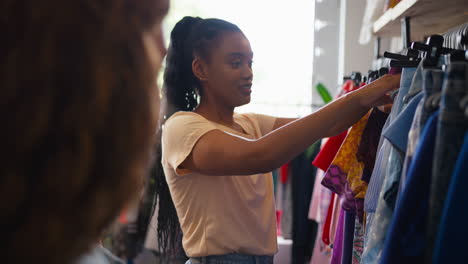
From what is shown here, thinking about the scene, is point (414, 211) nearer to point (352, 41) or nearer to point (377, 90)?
point (377, 90)

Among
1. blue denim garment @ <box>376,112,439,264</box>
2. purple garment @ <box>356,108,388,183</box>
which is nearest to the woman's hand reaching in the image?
purple garment @ <box>356,108,388,183</box>

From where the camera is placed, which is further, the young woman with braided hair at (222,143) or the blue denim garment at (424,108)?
the young woman with braided hair at (222,143)

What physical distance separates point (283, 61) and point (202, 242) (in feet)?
6.51

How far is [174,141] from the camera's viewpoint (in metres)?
1.14

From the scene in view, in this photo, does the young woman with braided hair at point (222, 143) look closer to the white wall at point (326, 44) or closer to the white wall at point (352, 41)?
the white wall at point (352, 41)

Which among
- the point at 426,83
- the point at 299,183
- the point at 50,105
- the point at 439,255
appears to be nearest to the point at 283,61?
the point at 299,183

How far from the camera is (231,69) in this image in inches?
49.1

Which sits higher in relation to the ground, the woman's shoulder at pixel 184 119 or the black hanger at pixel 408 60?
the black hanger at pixel 408 60

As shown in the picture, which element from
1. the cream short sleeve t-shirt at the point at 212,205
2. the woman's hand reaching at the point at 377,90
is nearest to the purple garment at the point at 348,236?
the cream short sleeve t-shirt at the point at 212,205

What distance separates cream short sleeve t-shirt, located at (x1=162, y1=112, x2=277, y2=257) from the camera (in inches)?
44.7

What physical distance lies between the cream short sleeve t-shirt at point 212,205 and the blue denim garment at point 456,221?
24.2 inches

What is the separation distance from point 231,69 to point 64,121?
874mm

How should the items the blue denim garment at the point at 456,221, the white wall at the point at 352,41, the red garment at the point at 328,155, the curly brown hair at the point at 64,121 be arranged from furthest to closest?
the white wall at the point at 352,41 < the red garment at the point at 328,155 < the blue denim garment at the point at 456,221 < the curly brown hair at the point at 64,121

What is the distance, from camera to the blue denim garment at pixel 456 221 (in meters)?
0.56
